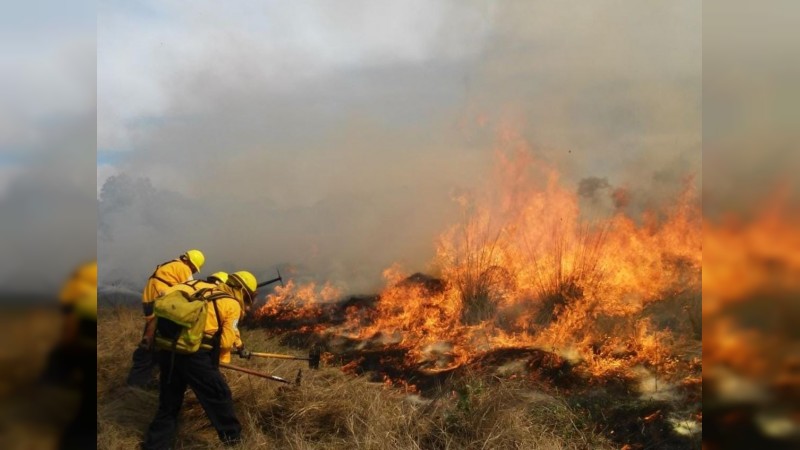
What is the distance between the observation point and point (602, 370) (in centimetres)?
657

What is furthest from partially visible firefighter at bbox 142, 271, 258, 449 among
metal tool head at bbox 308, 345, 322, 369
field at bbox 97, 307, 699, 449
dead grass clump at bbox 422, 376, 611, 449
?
dead grass clump at bbox 422, 376, 611, 449

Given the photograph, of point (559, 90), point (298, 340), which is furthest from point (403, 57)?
point (298, 340)

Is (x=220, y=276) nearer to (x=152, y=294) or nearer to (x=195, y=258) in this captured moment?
(x=195, y=258)

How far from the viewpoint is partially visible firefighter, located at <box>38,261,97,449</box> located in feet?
16.4

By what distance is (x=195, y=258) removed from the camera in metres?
6.65

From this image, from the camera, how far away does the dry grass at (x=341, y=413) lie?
20.7 feet

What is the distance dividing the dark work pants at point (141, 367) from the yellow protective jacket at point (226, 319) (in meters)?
0.88

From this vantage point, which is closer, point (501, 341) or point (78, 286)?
point (78, 286)

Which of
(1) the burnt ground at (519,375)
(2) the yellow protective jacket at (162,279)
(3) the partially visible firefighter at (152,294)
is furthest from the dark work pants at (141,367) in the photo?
(1) the burnt ground at (519,375)

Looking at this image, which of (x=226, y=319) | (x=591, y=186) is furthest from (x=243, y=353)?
(x=591, y=186)

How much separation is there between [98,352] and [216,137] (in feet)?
8.37

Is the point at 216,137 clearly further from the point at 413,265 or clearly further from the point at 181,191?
the point at 413,265

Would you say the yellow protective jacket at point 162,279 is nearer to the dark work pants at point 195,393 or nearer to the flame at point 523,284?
the dark work pants at point 195,393

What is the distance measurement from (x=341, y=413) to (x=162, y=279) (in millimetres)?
2318
